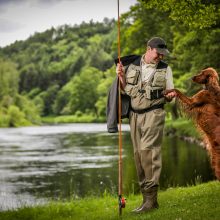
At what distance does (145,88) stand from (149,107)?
35 centimetres

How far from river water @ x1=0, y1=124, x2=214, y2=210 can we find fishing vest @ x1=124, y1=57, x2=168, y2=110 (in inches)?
232

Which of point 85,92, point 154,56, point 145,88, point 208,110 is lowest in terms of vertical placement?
point 208,110

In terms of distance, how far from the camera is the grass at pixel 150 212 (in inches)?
323

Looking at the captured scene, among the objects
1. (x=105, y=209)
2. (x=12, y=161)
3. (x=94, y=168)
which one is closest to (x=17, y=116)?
(x=12, y=161)

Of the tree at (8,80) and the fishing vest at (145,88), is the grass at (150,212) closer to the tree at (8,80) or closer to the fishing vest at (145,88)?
the fishing vest at (145,88)

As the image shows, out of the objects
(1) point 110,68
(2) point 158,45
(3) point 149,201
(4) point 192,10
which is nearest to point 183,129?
(4) point 192,10

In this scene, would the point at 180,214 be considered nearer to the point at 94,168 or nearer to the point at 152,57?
the point at 152,57

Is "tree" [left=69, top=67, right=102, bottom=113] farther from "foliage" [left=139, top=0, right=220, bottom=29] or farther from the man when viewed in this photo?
the man

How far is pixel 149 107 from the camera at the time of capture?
8.73 meters

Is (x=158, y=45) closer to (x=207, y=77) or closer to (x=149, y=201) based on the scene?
(x=207, y=77)

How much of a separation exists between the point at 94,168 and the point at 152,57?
725 inches

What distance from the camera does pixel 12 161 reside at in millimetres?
31109

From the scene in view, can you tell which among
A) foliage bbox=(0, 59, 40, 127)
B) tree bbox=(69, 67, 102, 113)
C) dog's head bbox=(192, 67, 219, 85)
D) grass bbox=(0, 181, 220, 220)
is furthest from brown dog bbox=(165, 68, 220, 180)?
tree bbox=(69, 67, 102, 113)

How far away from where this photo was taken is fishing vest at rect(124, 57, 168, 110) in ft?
28.6
